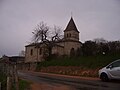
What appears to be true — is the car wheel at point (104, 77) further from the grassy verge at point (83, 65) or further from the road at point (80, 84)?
the grassy verge at point (83, 65)

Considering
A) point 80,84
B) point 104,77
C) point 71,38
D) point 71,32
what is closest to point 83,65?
point 104,77

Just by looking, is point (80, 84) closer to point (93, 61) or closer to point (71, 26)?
point (93, 61)

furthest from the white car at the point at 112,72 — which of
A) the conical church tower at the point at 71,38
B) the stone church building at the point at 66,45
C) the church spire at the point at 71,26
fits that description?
the church spire at the point at 71,26

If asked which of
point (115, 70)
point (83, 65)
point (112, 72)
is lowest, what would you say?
point (112, 72)

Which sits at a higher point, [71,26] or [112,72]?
[71,26]

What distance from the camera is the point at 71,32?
274 feet

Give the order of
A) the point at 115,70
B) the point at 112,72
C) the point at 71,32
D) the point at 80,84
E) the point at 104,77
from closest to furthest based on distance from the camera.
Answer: the point at 80,84 < the point at 115,70 < the point at 112,72 < the point at 104,77 < the point at 71,32

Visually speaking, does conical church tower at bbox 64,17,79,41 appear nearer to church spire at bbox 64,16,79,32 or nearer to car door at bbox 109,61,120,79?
church spire at bbox 64,16,79,32

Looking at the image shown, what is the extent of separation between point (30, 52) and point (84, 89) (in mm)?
74694

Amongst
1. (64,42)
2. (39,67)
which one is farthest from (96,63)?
(64,42)

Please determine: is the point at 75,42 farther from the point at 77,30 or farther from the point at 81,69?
the point at 81,69

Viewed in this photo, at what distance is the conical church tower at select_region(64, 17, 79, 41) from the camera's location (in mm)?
83375

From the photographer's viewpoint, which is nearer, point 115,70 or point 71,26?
point 115,70

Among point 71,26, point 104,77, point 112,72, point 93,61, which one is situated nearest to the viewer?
point 112,72
